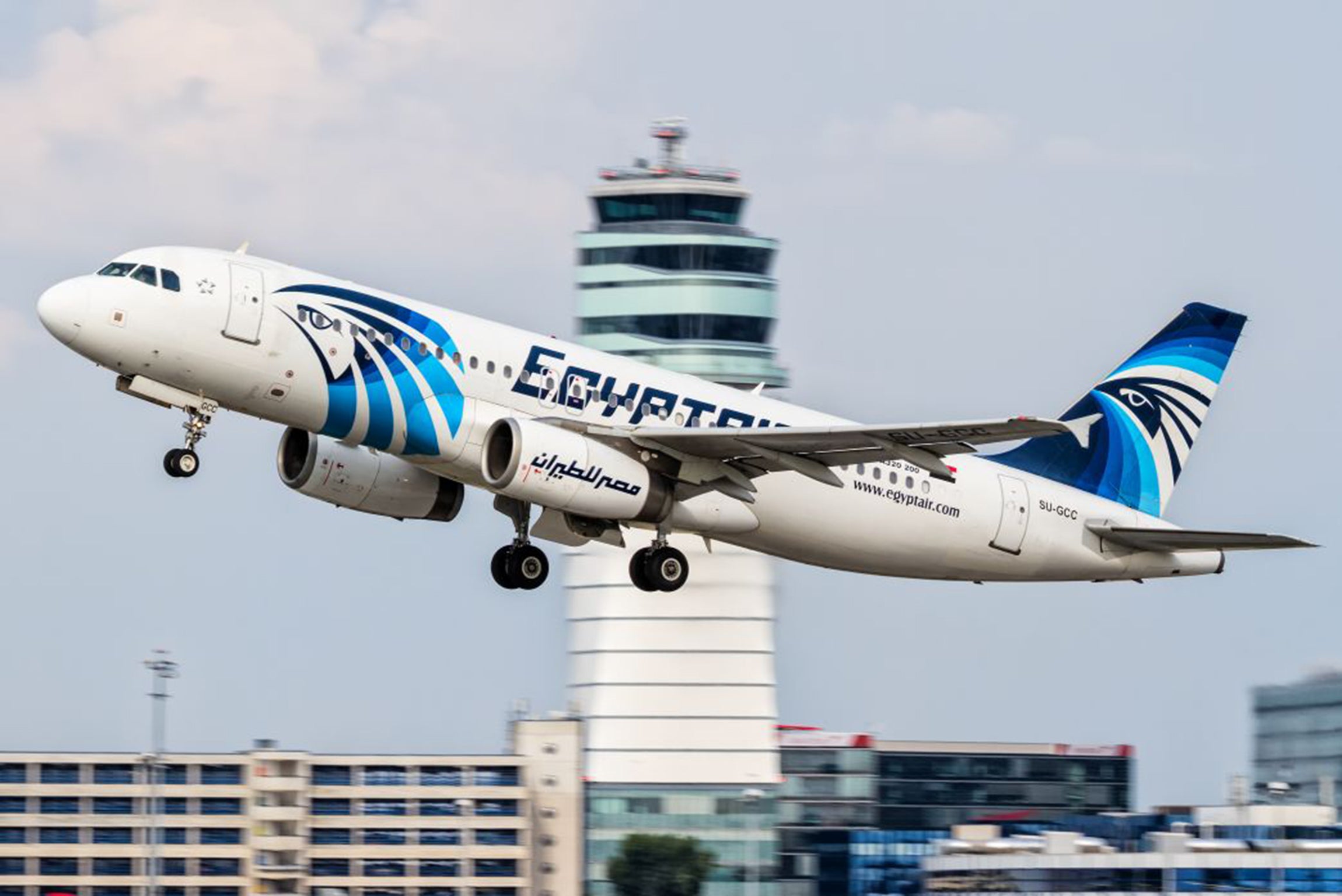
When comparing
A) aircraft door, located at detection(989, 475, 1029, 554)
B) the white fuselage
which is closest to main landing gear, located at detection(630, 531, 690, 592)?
the white fuselage

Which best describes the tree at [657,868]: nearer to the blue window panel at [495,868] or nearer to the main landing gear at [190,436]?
the blue window panel at [495,868]

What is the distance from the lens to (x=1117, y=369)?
167 ft

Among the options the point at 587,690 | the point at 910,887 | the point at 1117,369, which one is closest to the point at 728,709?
the point at 587,690

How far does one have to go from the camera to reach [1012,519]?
46625 millimetres

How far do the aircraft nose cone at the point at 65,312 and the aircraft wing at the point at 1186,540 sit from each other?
66.2 ft

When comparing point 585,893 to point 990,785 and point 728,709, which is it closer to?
point 728,709

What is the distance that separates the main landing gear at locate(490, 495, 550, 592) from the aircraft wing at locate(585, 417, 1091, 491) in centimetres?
373

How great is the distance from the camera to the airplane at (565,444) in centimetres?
4003

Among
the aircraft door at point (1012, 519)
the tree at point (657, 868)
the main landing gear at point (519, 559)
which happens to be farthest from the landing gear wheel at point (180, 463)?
the tree at point (657, 868)

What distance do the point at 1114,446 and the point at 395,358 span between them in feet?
53.5

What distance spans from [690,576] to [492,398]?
9914 centimetres

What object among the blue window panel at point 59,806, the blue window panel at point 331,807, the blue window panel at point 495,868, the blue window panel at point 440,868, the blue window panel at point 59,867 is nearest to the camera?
the blue window panel at point 59,867

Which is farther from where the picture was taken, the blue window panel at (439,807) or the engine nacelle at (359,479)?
the blue window panel at (439,807)

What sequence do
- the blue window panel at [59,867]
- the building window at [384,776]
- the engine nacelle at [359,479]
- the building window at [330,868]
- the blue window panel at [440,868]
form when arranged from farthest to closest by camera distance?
the building window at [384,776], the building window at [330,868], the blue window panel at [440,868], the blue window panel at [59,867], the engine nacelle at [359,479]
